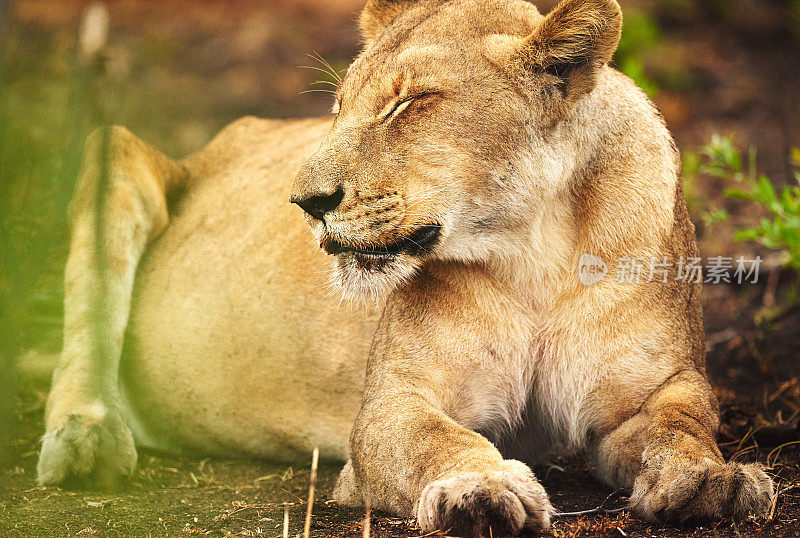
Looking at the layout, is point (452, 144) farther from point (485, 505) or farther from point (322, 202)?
point (485, 505)

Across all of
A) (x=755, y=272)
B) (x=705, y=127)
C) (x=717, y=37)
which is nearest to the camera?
(x=755, y=272)

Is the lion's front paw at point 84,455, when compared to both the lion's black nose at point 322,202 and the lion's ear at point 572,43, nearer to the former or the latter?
the lion's black nose at point 322,202

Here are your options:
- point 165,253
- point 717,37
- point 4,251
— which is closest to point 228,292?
point 165,253

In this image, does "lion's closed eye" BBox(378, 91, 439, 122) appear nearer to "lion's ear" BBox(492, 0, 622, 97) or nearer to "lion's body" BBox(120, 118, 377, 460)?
"lion's ear" BBox(492, 0, 622, 97)

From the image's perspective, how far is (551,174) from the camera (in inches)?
136

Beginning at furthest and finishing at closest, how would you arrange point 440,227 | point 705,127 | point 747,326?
point 705,127
point 747,326
point 440,227

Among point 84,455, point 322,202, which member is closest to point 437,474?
point 322,202

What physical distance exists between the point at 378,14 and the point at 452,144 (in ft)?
3.85

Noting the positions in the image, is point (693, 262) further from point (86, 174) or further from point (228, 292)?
point (86, 174)

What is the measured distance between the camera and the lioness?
3.18m

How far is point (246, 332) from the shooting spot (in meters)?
4.51

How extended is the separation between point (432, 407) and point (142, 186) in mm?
2235

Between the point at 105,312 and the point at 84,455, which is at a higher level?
the point at 105,312

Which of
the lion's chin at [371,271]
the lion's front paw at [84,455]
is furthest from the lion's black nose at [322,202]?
the lion's front paw at [84,455]
